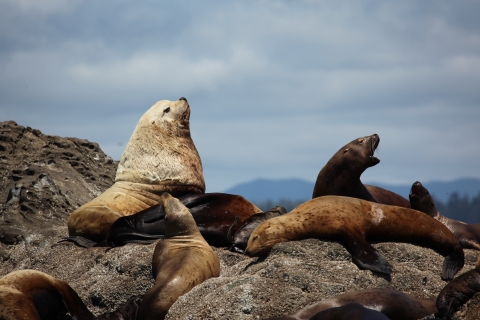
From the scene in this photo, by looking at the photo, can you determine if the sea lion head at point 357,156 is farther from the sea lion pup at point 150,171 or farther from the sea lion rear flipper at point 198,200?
the sea lion pup at point 150,171

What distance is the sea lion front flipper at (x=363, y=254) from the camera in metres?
6.78

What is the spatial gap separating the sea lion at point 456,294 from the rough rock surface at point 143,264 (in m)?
0.06

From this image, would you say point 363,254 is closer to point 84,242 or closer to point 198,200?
point 198,200

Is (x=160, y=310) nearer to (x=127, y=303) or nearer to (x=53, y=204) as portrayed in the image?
(x=127, y=303)

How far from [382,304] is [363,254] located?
1.19 metres

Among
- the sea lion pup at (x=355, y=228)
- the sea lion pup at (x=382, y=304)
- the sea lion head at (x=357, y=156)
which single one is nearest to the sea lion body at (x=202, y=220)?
the sea lion head at (x=357, y=156)

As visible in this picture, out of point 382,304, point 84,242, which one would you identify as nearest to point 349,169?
point 84,242

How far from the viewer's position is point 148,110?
37.1ft

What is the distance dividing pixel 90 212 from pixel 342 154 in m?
3.23

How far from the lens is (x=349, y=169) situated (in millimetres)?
9578

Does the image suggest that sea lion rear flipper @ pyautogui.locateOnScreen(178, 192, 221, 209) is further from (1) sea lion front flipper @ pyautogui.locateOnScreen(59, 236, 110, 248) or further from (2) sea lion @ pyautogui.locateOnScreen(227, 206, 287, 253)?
(1) sea lion front flipper @ pyautogui.locateOnScreen(59, 236, 110, 248)

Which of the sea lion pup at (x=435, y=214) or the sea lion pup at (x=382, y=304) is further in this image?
the sea lion pup at (x=435, y=214)

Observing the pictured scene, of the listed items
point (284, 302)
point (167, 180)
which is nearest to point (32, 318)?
point (284, 302)

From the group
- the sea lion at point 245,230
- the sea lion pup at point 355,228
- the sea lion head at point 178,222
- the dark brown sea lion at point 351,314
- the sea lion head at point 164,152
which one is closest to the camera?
the dark brown sea lion at point 351,314
